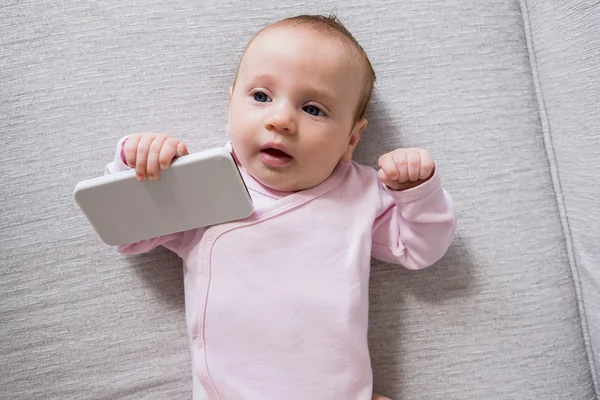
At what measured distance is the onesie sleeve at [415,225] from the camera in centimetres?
87

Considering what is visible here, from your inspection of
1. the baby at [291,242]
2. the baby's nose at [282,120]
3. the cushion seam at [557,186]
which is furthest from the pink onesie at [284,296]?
the cushion seam at [557,186]

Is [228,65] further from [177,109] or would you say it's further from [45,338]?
[45,338]

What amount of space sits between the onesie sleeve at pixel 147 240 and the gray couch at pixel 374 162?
0.08 m

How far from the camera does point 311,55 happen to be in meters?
0.83

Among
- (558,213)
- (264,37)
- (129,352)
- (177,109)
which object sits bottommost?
(129,352)

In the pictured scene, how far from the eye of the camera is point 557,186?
1.07 metres

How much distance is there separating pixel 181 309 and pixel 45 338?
0.27 meters

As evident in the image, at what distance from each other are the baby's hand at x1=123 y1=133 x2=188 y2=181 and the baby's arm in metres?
0.36

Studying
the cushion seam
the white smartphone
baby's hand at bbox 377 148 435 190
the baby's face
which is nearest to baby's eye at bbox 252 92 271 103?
the baby's face

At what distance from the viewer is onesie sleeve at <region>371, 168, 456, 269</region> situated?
868 mm

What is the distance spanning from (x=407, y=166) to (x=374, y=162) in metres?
0.21

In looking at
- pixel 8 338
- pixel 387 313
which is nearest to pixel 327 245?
pixel 387 313

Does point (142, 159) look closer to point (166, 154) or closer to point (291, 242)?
point (166, 154)

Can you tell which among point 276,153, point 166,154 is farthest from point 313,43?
point 166,154
